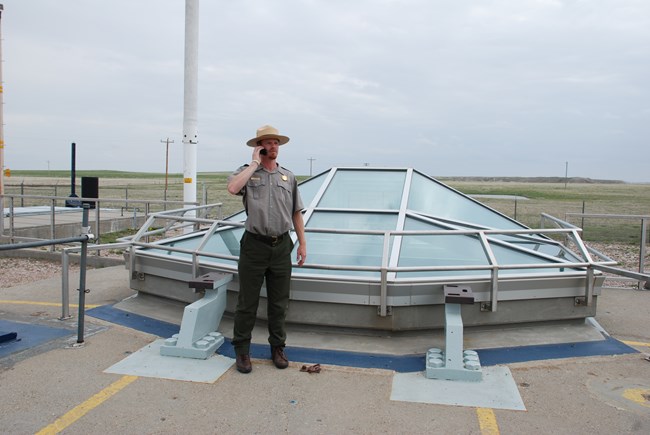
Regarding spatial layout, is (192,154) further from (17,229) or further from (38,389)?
(38,389)

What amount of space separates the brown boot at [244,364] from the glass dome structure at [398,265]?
945mm

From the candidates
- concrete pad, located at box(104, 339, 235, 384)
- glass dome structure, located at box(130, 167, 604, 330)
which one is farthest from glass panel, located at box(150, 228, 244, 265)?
concrete pad, located at box(104, 339, 235, 384)

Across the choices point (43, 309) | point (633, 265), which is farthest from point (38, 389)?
point (633, 265)

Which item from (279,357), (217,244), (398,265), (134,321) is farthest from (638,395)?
(134,321)

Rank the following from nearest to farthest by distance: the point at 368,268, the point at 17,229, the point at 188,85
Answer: the point at 368,268, the point at 188,85, the point at 17,229

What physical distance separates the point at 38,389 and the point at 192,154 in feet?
26.7

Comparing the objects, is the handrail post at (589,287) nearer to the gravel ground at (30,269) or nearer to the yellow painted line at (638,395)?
the yellow painted line at (638,395)

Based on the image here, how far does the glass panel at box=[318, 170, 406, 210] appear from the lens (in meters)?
7.10

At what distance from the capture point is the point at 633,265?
11.9m

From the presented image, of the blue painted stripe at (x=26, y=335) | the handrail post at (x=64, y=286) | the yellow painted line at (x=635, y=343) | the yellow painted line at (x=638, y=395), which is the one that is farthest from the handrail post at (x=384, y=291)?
the handrail post at (x=64, y=286)

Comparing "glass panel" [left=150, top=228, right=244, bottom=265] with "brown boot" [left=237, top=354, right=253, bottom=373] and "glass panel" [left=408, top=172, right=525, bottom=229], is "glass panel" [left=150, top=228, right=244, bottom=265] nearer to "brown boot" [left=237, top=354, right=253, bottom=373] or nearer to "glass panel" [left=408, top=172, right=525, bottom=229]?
"brown boot" [left=237, top=354, right=253, bottom=373]

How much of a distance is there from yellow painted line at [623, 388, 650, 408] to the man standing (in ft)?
9.53

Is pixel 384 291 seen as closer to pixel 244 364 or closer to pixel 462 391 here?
pixel 462 391

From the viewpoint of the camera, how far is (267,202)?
4434mm
